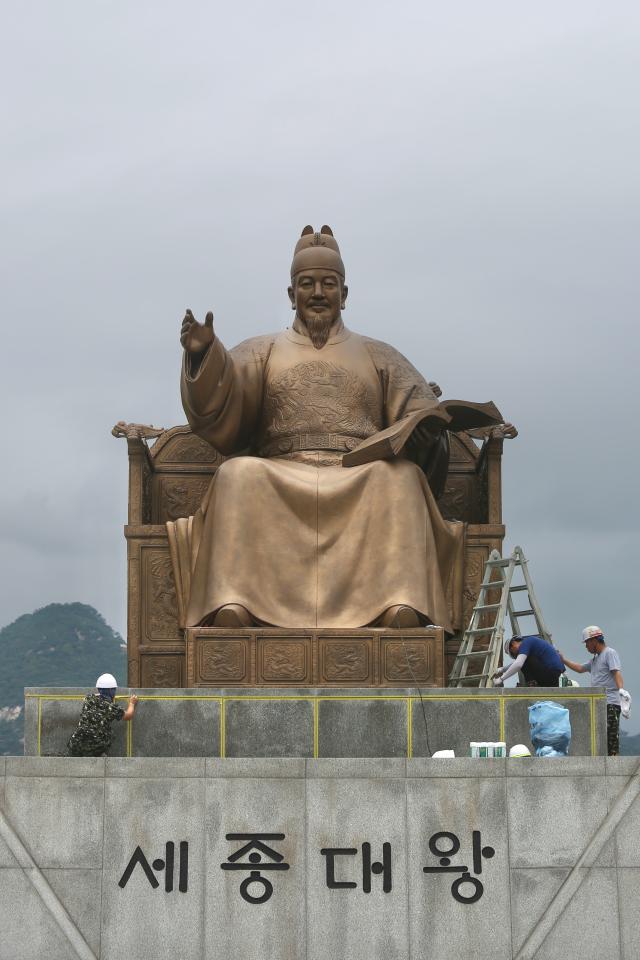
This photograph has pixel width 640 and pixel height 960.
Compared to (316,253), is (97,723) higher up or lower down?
lower down

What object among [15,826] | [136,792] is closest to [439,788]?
[136,792]

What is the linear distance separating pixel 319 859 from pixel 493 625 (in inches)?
122

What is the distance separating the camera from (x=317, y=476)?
34.2 ft

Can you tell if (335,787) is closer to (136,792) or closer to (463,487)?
(136,792)

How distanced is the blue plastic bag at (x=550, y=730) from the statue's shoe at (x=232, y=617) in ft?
6.61

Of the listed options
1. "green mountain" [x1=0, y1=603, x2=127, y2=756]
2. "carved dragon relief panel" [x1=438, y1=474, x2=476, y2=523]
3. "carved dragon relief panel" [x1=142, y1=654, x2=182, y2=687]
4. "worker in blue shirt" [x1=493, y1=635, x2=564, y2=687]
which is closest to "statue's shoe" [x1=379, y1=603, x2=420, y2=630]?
"worker in blue shirt" [x1=493, y1=635, x2=564, y2=687]

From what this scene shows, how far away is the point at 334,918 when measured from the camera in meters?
7.76

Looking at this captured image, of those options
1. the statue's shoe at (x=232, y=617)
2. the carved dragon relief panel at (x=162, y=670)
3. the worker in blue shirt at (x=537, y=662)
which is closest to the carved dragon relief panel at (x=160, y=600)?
the carved dragon relief panel at (x=162, y=670)

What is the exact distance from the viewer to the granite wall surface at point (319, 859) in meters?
7.73

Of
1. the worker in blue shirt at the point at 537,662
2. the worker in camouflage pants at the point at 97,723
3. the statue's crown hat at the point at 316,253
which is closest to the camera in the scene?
the worker in camouflage pants at the point at 97,723

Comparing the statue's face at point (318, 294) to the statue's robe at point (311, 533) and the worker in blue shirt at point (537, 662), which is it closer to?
the statue's robe at point (311, 533)

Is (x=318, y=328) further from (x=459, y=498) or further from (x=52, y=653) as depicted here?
(x=52, y=653)

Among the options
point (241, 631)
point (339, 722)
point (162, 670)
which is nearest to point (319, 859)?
point (339, 722)

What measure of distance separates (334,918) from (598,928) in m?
1.28
